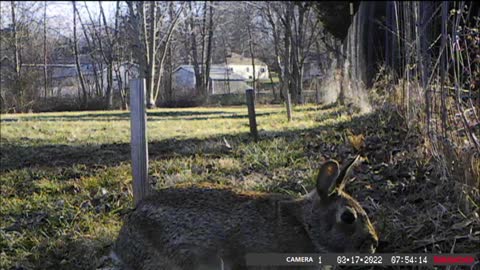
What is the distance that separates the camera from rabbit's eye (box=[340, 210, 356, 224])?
1.94 metres

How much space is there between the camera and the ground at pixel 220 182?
9.70ft

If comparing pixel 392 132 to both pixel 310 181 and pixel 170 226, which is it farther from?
pixel 170 226

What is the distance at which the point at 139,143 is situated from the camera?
3.69 metres

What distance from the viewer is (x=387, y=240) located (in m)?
2.79

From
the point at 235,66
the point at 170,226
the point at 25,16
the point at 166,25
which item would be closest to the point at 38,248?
the point at 170,226

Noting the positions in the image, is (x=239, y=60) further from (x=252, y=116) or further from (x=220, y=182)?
(x=220, y=182)

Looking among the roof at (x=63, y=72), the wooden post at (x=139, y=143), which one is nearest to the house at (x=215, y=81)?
the roof at (x=63, y=72)

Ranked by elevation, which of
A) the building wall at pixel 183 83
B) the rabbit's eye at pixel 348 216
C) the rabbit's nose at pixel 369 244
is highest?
the building wall at pixel 183 83

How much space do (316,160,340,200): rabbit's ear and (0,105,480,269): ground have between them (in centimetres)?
81

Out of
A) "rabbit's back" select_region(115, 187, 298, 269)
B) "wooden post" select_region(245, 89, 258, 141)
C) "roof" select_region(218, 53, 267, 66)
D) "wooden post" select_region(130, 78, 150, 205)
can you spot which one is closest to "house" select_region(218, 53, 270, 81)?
"roof" select_region(218, 53, 267, 66)

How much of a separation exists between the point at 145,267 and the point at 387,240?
4.46 feet

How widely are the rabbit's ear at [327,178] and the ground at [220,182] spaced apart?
0.81 m

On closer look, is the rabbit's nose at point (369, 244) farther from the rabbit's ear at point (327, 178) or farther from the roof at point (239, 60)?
the roof at point (239, 60)

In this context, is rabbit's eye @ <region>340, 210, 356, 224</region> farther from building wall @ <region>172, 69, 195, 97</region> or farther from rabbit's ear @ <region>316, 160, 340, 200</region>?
building wall @ <region>172, 69, 195, 97</region>
